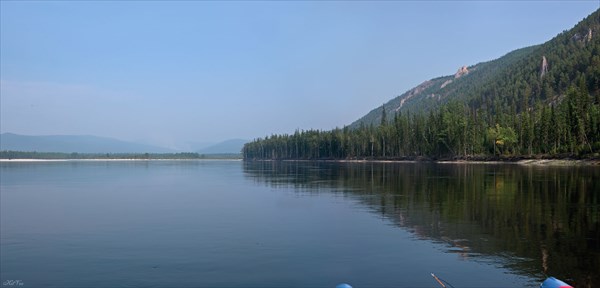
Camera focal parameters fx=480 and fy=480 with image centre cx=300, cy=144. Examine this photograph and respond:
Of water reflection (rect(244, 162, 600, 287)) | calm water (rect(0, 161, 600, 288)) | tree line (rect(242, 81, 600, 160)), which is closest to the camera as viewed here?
calm water (rect(0, 161, 600, 288))

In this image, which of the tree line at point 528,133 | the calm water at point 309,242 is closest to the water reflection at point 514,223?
the calm water at point 309,242

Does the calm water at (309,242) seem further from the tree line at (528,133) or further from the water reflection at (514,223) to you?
the tree line at (528,133)

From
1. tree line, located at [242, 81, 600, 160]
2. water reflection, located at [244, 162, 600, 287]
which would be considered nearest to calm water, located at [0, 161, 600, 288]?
water reflection, located at [244, 162, 600, 287]

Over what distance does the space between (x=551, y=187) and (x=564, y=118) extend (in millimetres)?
105100

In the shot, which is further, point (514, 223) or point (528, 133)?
point (528, 133)

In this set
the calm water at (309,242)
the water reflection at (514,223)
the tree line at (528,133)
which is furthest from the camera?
the tree line at (528,133)

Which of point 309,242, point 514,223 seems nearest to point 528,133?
point 514,223

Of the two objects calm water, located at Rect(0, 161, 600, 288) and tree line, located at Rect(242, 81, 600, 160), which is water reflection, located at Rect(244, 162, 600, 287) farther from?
tree line, located at Rect(242, 81, 600, 160)

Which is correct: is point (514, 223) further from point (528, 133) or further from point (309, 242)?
point (528, 133)

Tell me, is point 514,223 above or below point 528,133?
below

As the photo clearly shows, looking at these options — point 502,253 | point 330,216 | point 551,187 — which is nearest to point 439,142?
point 551,187

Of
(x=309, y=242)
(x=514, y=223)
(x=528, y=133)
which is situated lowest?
(x=309, y=242)

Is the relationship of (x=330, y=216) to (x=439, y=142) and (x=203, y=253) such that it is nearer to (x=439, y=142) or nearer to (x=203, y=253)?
(x=203, y=253)

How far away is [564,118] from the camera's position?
150m
